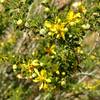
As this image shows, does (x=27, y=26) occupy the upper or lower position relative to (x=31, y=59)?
upper

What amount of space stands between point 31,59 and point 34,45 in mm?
637

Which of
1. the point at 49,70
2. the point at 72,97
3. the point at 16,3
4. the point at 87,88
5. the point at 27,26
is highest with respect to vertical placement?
the point at 16,3

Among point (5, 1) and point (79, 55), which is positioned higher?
point (5, 1)

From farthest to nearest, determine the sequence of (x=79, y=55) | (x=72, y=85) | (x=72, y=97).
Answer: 1. (x=72, y=97)
2. (x=72, y=85)
3. (x=79, y=55)

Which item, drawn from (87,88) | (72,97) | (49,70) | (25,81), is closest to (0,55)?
(49,70)

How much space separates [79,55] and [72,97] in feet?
6.57

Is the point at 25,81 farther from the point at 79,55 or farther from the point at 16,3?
the point at 16,3

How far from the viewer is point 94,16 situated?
5.91 feet

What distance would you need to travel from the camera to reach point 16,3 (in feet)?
6.06

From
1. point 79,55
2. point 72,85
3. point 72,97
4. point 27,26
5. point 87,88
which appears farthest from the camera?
point 72,97

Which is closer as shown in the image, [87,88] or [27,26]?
[27,26]

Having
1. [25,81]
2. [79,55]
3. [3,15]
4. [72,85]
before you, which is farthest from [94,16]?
[25,81]

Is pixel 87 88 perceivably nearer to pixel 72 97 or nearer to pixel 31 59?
pixel 72 97

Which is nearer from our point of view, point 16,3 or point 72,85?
point 16,3
